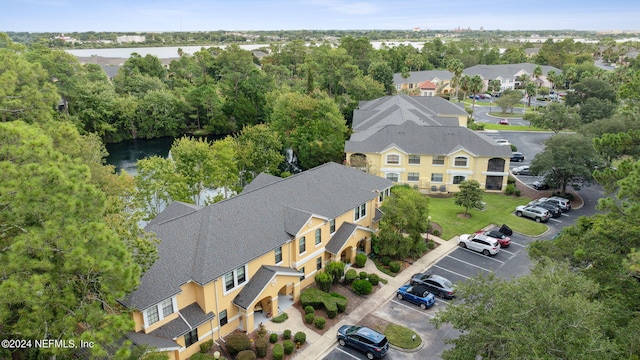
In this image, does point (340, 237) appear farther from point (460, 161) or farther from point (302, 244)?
point (460, 161)

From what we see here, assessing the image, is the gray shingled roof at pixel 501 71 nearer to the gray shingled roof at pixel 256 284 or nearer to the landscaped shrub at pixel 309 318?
the gray shingled roof at pixel 256 284

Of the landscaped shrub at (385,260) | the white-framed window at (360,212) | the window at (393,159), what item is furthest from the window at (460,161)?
the landscaped shrub at (385,260)

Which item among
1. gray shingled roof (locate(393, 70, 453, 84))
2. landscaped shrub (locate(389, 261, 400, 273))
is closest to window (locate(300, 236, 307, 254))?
landscaped shrub (locate(389, 261, 400, 273))

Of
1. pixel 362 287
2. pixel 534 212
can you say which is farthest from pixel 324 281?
pixel 534 212

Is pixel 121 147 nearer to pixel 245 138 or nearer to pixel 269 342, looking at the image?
pixel 245 138

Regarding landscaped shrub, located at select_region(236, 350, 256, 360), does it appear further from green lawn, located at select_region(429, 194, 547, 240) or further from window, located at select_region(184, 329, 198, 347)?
green lawn, located at select_region(429, 194, 547, 240)

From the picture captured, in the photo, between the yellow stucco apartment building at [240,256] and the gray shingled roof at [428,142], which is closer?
the yellow stucco apartment building at [240,256]

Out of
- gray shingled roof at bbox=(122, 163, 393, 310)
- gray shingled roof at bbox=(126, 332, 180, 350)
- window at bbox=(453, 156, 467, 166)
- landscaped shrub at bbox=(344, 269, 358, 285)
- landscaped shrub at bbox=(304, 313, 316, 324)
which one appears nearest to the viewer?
gray shingled roof at bbox=(126, 332, 180, 350)
